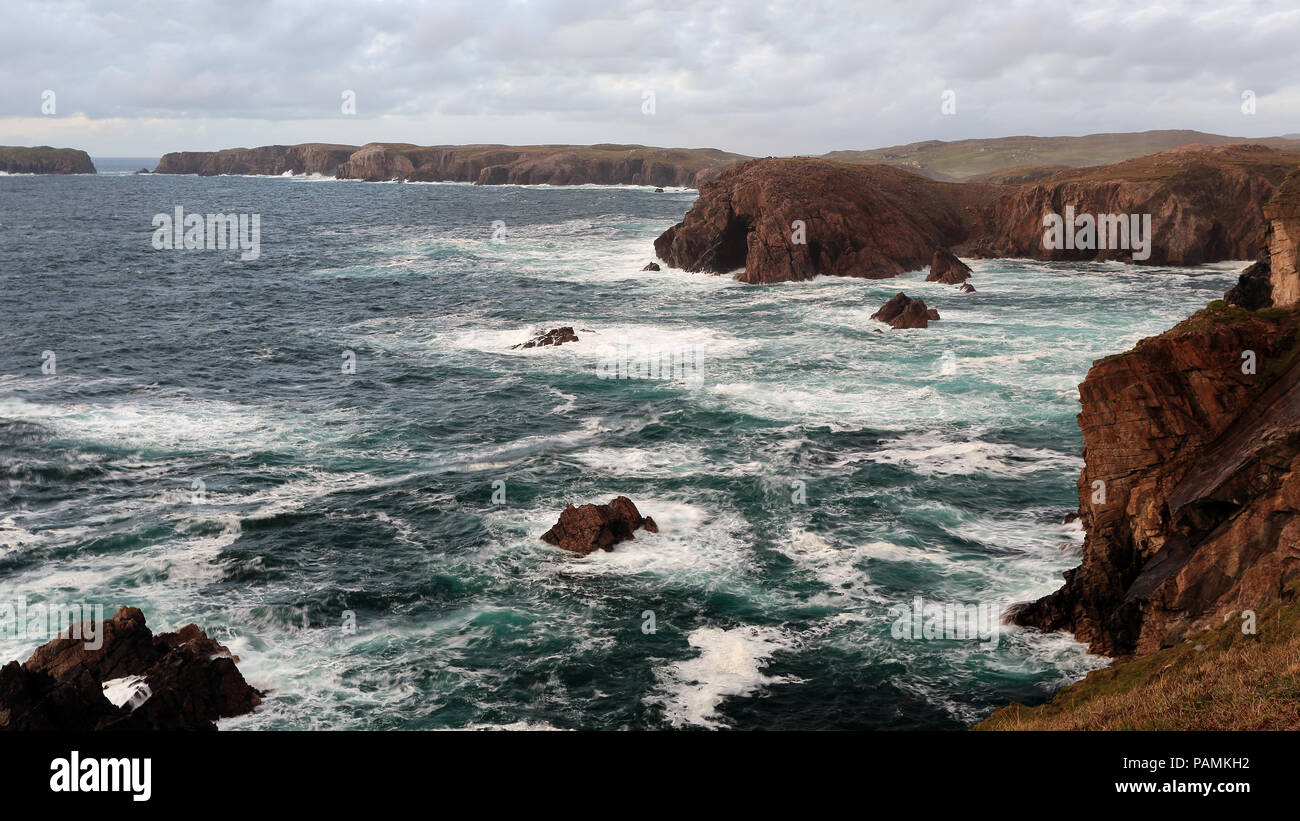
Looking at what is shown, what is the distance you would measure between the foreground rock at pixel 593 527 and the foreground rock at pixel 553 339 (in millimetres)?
34868

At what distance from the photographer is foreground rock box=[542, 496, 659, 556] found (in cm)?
3503

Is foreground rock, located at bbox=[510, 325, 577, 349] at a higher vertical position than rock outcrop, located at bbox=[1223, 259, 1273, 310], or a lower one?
lower

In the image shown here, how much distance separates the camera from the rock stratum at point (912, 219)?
3821 inches

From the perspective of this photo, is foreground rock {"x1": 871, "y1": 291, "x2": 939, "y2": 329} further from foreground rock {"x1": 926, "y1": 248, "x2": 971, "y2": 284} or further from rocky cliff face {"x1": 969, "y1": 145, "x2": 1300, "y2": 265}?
rocky cliff face {"x1": 969, "y1": 145, "x2": 1300, "y2": 265}

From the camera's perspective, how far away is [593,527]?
3522 centimetres

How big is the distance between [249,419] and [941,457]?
117 feet

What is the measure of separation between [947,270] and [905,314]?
2369 centimetres

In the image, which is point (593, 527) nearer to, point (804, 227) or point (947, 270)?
point (947, 270)

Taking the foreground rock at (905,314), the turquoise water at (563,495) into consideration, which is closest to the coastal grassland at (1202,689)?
the turquoise water at (563,495)

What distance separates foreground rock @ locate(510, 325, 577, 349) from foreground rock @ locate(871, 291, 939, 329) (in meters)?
23.6

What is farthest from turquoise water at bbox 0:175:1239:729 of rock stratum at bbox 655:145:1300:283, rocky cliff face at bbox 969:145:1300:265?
rocky cliff face at bbox 969:145:1300:265

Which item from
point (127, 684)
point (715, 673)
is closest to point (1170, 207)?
point (715, 673)

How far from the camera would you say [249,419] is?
52219 mm

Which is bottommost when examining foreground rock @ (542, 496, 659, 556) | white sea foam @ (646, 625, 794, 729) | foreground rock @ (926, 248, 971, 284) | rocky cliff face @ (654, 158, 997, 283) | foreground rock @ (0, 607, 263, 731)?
white sea foam @ (646, 625, 794, 729)
